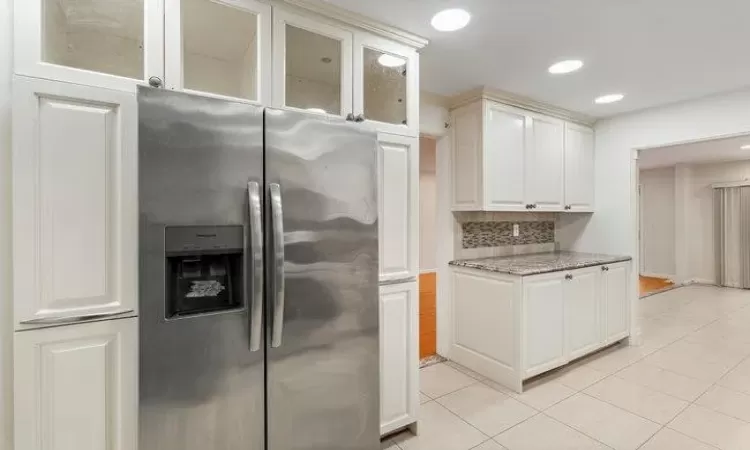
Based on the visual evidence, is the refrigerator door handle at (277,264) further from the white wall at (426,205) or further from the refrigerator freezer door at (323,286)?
the white wall at (426,205)

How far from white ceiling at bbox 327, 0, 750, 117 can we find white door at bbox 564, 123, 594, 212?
53cm

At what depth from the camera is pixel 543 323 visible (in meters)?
2.58

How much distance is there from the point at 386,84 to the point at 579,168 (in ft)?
8.32

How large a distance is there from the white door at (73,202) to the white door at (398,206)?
3.68 ft

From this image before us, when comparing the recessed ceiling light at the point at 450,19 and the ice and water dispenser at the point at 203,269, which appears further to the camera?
the recessed ceiling light at the point at 450,19

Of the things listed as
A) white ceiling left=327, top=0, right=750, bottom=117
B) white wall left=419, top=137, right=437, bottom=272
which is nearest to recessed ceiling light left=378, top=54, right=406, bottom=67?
white ceiling left=327, top=0, right=750, bottom=117

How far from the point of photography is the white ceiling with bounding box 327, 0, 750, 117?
1.67 metres

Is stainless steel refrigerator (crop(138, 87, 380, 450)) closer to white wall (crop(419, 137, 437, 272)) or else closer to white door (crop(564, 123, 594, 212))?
white door (crop(564, 123, 594, 212))

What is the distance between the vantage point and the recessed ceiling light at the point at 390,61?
1.88 m

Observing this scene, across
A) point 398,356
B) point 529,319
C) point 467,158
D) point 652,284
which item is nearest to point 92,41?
point 398,356

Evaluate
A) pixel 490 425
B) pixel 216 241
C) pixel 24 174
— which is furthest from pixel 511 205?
pixel 24 174

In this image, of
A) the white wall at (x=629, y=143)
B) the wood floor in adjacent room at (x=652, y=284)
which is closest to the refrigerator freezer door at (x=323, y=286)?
the white wall at (x=629, y=143)

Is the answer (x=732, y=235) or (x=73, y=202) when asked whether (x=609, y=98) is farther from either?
(x=732, y=235)

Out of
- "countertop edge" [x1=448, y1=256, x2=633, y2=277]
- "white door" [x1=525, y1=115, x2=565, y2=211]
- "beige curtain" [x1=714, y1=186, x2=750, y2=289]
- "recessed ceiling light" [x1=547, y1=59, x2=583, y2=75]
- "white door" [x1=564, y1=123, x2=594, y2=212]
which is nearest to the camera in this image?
"recessed ceiling light" [x1=547, y1=59, x2=583, y2=75]
